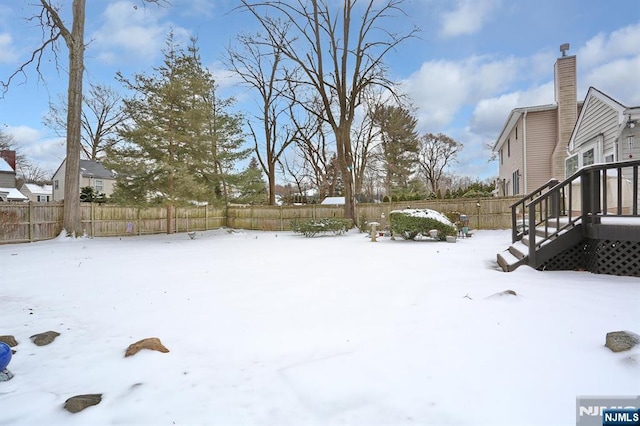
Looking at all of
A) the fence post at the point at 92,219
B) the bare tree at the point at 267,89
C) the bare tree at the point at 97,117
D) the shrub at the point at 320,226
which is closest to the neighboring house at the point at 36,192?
the bare tree at the point at 97,117

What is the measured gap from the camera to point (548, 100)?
56.6 feet

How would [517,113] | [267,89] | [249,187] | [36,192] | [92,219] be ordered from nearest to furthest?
[92,219]
[517,113]
[249,187]
[267,89]
[36,192]

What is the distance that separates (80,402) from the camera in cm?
200

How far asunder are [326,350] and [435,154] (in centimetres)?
3686

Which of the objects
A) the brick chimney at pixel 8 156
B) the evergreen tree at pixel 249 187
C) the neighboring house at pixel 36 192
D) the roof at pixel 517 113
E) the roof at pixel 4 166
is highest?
the brick chimney at pixel 8 156

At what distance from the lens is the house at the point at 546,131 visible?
14.4 metres

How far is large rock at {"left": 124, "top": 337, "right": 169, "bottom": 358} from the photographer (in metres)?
Result: 2.69

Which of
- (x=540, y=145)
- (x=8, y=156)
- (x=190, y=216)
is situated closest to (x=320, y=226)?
(x=190, y=216)

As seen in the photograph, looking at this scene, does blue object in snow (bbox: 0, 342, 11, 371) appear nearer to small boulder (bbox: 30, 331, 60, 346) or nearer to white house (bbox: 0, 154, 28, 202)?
small boulder (bbox: 30, 331, 60, 346)

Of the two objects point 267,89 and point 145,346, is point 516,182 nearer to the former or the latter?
point 267,89

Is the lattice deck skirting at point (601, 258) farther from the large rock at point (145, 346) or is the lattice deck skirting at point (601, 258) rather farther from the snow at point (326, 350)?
the large rock at point (145, 346)

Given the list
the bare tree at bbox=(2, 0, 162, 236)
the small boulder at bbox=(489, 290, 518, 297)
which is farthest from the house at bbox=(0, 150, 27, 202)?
the small boulder at bbox=(489, 290, 518, 297)

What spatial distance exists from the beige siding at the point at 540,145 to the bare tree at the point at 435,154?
65.6 feet

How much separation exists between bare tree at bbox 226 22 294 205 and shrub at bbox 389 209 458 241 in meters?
12.3
